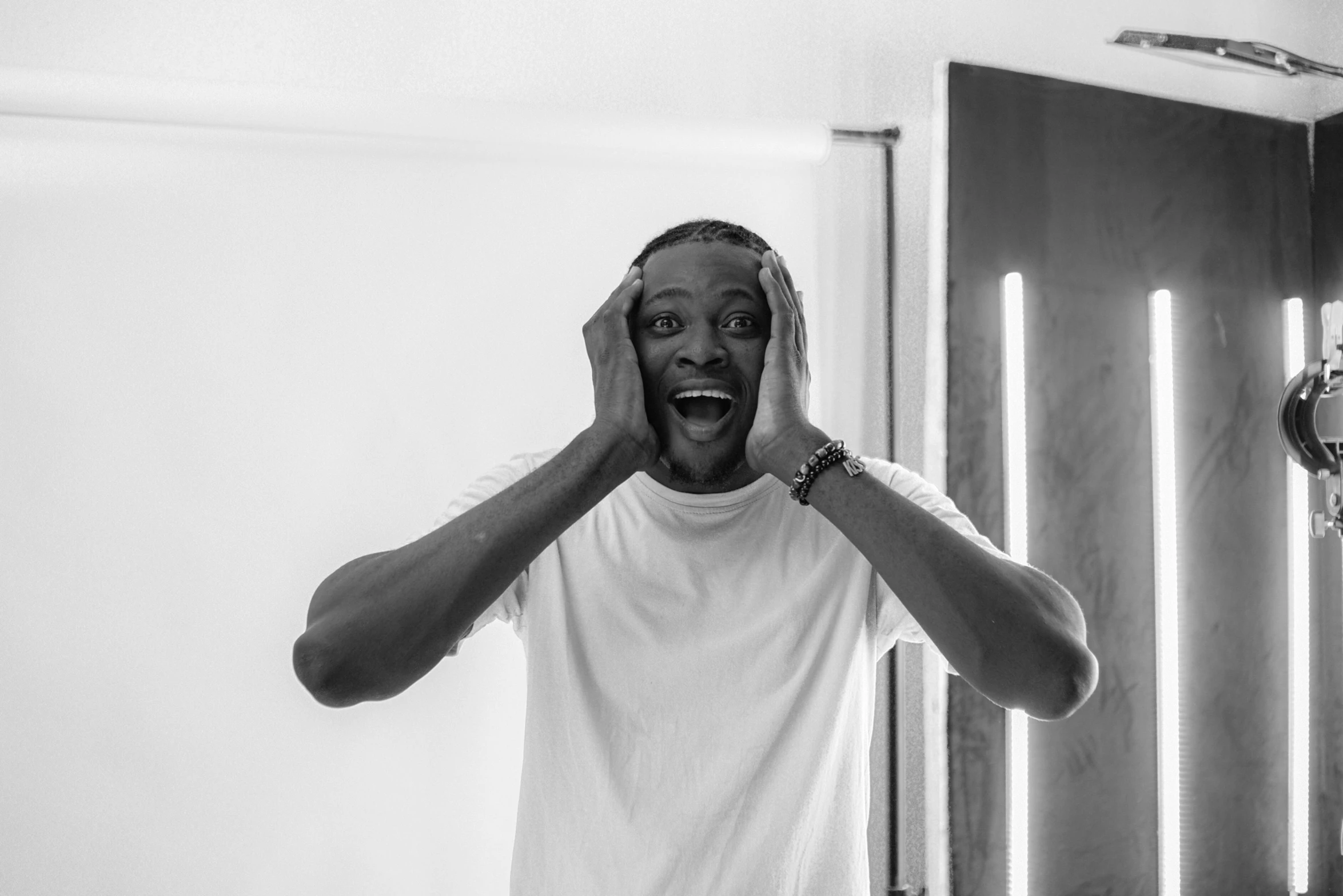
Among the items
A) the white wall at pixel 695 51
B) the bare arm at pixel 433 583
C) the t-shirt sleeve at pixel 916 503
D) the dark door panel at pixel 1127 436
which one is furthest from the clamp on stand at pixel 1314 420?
the bare arm at pixel 433 583

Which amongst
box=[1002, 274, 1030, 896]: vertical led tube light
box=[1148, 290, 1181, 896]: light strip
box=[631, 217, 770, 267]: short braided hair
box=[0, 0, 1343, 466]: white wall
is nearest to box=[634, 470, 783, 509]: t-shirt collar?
box=[631, 217, 770, 267]: short braided hair

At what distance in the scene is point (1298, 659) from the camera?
2.30 meters

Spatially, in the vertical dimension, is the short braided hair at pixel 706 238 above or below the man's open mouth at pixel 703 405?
above

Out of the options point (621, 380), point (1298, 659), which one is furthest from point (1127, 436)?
point (621, 380)

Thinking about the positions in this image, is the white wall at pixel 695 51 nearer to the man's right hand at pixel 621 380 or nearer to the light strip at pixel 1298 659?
the man's right hand at pixel 621 380

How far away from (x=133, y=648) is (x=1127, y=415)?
1.92 meters

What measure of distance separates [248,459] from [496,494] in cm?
67

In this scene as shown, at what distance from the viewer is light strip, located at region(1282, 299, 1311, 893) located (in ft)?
7.55

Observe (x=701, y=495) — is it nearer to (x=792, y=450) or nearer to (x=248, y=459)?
(x=792, y=450)

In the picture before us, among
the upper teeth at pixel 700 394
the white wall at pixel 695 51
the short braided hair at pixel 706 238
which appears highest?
the white wall at pixel 695 51

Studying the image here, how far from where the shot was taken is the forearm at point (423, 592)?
106cm

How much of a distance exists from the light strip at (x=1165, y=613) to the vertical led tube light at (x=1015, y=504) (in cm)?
34

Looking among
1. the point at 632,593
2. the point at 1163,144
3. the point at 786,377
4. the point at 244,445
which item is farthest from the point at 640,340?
the point at 1163,144

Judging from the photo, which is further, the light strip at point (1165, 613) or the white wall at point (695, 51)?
the light strip at point (1165, 613)
